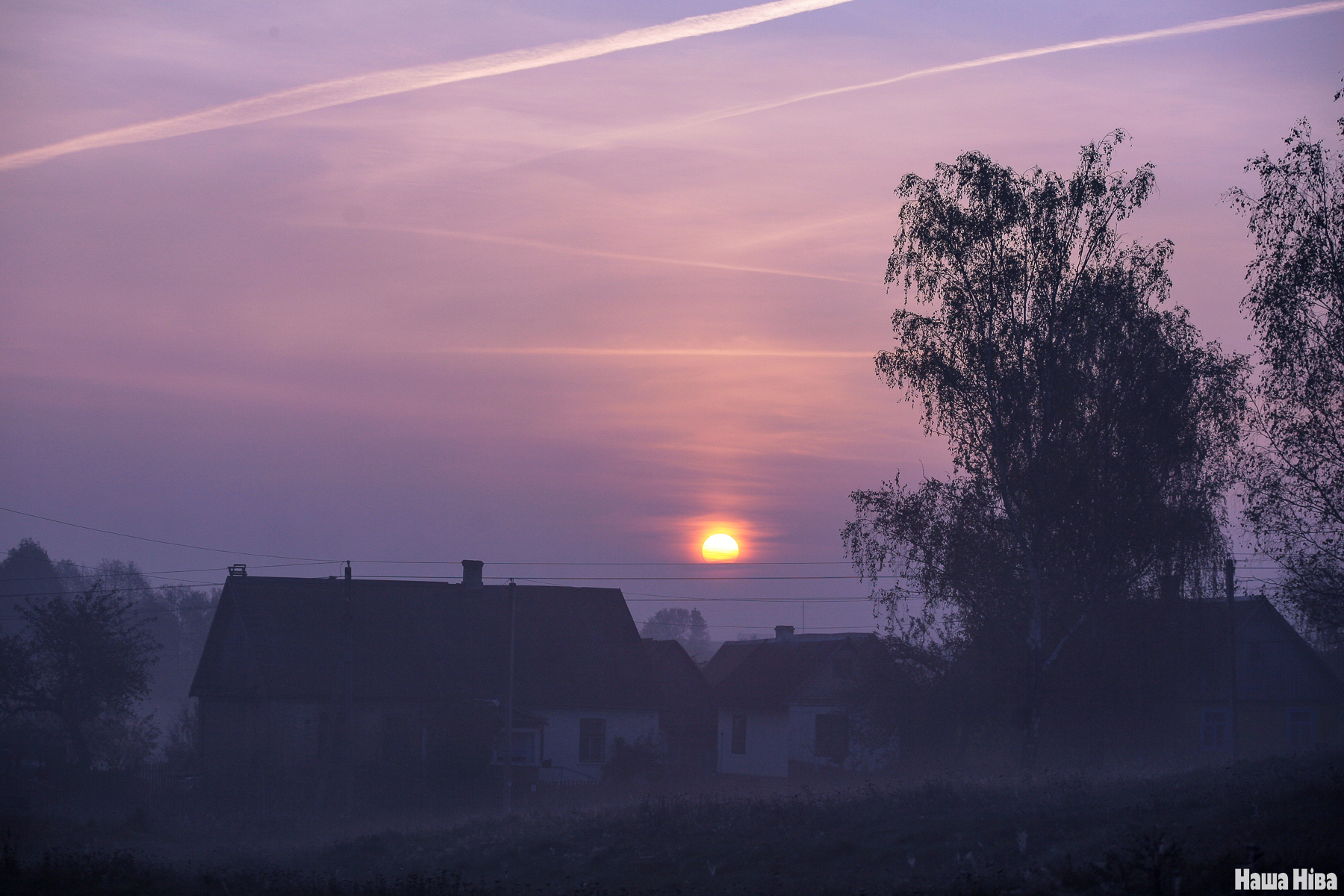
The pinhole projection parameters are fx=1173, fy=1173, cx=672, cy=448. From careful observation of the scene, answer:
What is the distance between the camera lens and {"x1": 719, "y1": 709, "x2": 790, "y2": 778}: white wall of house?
50594 millimetres

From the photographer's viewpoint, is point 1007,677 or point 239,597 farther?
point 239,597

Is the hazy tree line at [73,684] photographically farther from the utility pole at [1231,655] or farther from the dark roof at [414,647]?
the utility pole at [1231,655]

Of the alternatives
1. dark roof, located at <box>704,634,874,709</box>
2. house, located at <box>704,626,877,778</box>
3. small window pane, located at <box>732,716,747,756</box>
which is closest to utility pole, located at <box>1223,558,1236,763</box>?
house, located at <box>704,626,877,778</box>

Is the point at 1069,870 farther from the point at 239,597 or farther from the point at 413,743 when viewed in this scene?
the point at 239,597

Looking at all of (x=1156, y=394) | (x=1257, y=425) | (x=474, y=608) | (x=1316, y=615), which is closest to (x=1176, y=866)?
(x=1316, y=615)

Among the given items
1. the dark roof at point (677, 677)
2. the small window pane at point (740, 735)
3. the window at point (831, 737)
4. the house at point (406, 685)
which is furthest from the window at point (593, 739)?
the window at point (831, 737)

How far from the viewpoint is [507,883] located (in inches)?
809

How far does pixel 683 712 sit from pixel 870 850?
101 feet

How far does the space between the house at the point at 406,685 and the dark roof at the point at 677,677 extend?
24.9 inches

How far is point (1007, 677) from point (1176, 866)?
1831 cm

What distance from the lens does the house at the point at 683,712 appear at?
49781 mm

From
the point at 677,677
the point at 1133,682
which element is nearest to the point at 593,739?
the point at 677,677

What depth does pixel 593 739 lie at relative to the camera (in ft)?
156

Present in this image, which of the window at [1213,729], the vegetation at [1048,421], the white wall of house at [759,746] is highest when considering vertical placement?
the vegetation at [1048,421]
